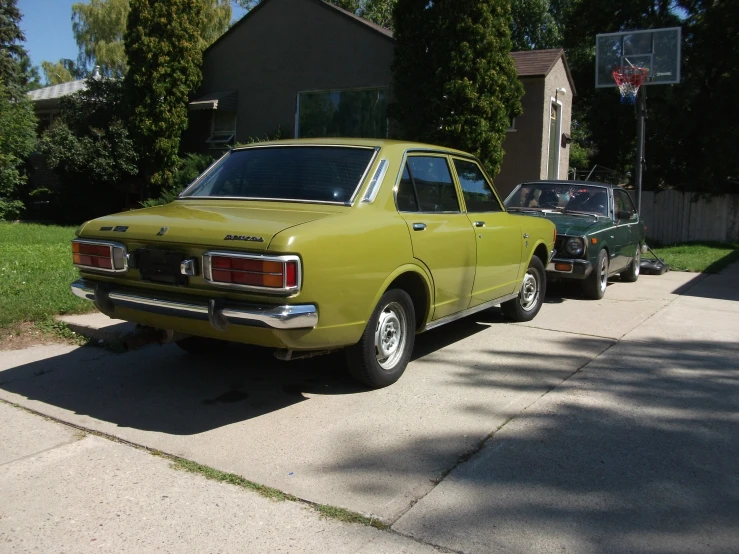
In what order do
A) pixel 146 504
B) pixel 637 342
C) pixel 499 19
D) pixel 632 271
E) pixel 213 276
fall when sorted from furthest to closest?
pixel 499 19 < pixel 632 271 < pixel 637 342 < pixel 213 276 < pixel 146 504

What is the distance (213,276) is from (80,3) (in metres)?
39.1

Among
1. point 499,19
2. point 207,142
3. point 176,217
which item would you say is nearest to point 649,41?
point 499,19

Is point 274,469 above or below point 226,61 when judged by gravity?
below

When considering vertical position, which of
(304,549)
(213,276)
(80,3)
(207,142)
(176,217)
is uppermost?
(80,3)

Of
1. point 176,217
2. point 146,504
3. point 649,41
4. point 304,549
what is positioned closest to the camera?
point 304,549

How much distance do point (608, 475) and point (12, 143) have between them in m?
18.1

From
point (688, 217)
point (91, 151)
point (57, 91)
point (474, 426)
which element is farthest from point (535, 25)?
point (474, 426)

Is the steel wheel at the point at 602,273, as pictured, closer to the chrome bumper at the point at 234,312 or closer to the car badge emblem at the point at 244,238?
the chrome bumper at the point at 234,312

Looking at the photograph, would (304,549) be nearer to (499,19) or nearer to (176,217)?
(176,217)

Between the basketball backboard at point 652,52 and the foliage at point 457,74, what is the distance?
113 inches

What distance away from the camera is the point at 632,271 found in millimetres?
11016

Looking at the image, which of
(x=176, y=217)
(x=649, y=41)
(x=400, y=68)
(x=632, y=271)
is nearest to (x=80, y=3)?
(x=400, y=68)

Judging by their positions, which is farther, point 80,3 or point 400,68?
point 80,3

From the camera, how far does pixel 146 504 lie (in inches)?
132
